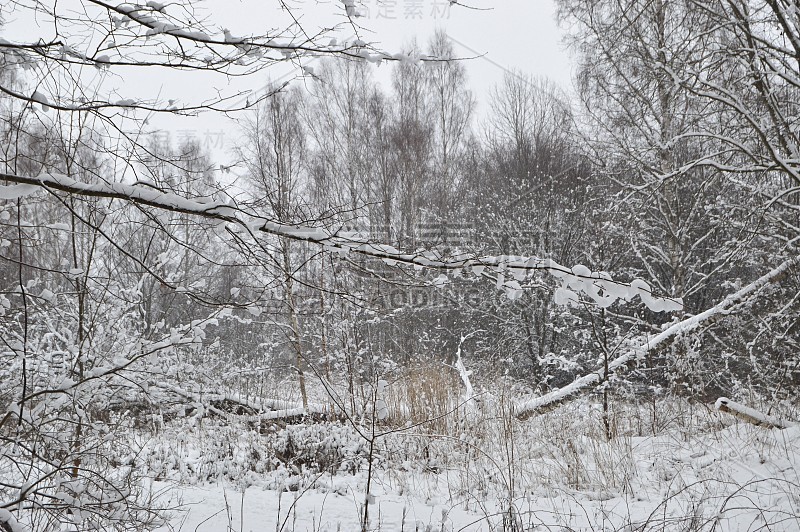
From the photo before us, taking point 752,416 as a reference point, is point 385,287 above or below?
above

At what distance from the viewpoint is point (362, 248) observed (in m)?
1.74

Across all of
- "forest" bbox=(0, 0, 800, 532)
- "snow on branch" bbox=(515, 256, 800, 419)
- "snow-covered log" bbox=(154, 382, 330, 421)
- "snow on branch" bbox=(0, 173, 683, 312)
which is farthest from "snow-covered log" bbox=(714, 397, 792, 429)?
"snow-covered log" bbox=(154, 382, 330, 421)

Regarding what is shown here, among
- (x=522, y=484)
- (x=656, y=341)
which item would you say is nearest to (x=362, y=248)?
(x=522, y=484)

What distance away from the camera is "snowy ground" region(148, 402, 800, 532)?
310cm

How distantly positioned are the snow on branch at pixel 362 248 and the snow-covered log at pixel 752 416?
3.96 metres

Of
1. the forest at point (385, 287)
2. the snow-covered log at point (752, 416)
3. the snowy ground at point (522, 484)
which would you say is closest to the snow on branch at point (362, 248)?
the forest at point (385, 287)

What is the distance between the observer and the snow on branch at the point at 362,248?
1.58 meters

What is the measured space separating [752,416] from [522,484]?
241 centimetres

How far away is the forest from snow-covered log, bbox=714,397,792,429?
0.03 metres

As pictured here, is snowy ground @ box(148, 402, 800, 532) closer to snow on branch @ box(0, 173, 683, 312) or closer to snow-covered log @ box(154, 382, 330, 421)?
snow-covered log @ box(154, 382, 330, 421)

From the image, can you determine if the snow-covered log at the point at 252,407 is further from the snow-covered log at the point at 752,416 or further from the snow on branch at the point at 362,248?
the snow on branch at the point at 362,248

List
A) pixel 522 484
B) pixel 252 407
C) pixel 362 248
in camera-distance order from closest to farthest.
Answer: pixel 362 248
pixel 522 484
pixel 252 407

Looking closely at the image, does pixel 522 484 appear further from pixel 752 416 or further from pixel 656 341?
pixel 656 341

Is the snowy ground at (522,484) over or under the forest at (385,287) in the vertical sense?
under
